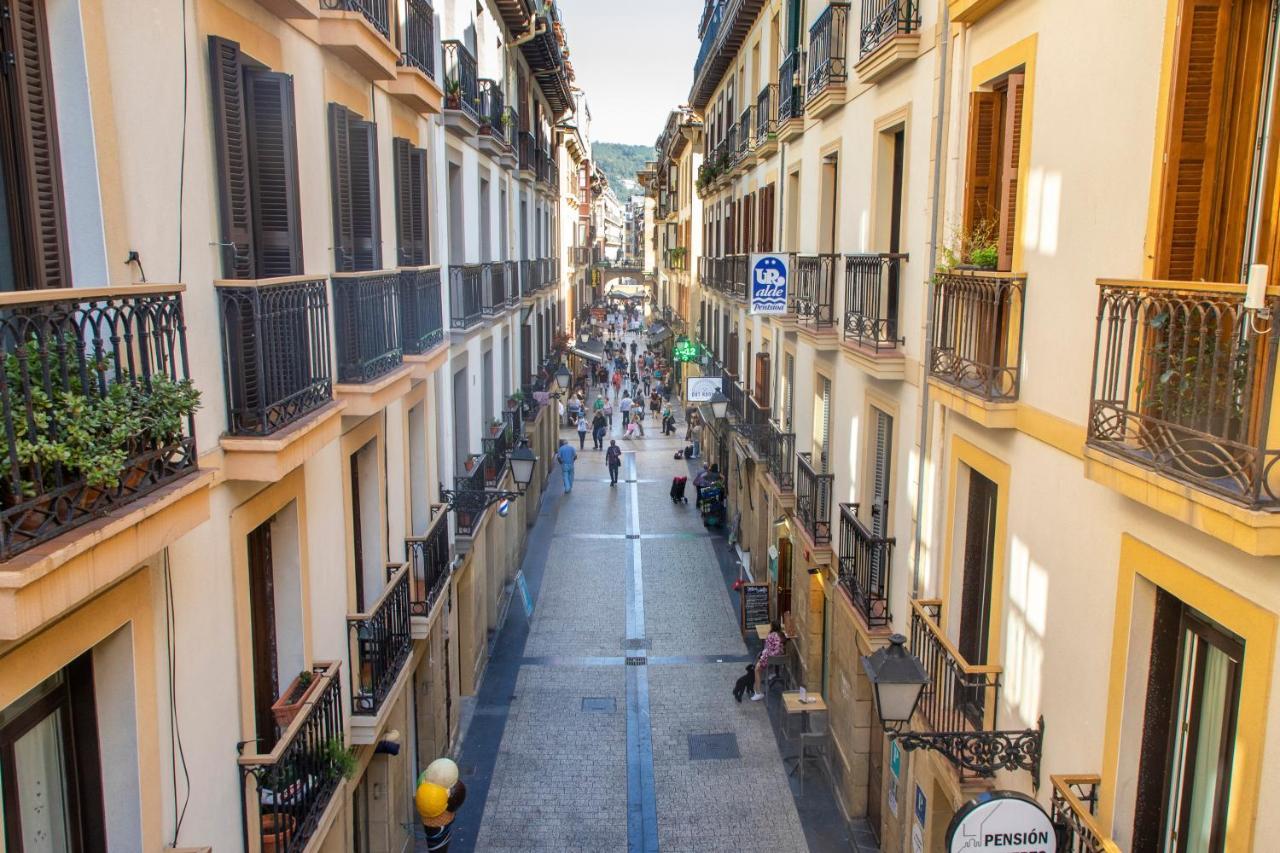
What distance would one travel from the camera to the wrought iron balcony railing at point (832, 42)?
13.2 m

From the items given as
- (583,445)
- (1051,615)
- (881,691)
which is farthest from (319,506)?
(583,445)

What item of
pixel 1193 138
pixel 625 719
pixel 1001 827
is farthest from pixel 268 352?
pixel 625 719

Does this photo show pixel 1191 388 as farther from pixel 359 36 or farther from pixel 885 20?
pixel 359 36

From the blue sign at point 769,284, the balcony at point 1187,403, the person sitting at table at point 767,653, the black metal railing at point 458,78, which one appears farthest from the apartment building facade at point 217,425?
the person sitting at table at point 767,653

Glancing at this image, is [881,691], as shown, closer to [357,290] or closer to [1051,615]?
[1051,615]

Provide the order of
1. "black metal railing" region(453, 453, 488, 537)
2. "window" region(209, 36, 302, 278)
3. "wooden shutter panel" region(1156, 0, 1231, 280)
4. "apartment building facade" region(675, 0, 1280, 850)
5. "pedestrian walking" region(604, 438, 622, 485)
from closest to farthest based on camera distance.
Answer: "apartment building facade" region(675, 0, 1280, 850), "wooden shutter panel" region(1156, 0, 1231, 280), "window" region(209, 36, 302, 278), "black metal railing" region(453, 453, 488, 537), "pedestrian walking" region(604, 438, 622, 485)

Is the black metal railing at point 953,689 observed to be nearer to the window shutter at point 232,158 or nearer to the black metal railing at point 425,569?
the black metal railing at point 425,569

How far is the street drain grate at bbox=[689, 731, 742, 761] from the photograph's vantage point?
1496 centimetres

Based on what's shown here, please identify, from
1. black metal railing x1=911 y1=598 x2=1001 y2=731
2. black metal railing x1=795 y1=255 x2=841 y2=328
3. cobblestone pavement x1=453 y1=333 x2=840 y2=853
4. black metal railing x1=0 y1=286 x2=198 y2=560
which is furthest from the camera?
black metal railing x1=795 y1=255 x2=841 y2=328

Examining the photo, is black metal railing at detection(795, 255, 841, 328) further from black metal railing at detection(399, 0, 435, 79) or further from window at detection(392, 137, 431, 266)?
black metal railing at detection(399, 0, 435, 79)

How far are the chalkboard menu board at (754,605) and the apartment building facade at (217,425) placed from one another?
22.3ft

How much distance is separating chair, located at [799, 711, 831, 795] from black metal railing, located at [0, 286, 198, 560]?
1116cm

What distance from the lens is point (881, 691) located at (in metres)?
7.35

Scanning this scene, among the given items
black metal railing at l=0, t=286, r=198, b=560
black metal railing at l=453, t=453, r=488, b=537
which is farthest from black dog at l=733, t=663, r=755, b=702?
black metal railing at l=0, t=286, r=198, b=560
